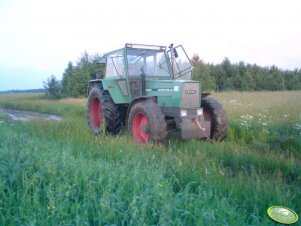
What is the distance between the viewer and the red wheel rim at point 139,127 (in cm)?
671

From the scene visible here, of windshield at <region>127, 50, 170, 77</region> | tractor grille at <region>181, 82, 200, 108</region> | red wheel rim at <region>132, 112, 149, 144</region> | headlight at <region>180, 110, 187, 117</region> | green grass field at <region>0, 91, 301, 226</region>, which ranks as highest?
windshield at <region>127, 50, 170, 77</region>

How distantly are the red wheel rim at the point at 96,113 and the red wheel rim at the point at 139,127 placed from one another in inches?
89.1

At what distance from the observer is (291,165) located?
15.5ft

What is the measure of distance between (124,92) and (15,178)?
4246 millimetres

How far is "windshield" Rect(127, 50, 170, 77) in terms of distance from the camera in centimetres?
753

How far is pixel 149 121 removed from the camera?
623cm

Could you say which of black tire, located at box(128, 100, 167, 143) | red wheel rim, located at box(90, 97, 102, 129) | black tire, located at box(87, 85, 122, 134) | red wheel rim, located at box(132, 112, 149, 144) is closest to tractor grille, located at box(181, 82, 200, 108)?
black tire, located at box(128, 100, 167, 143)

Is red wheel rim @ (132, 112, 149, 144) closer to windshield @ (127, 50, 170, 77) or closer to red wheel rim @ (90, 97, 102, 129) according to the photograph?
windshield @ (127, 50, 170, 77)

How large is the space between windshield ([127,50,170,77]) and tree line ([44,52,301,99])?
1996 cm

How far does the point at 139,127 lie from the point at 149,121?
86 cm

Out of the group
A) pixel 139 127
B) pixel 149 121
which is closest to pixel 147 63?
pixel 139 127

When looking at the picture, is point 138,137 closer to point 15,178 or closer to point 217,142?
point 217,142

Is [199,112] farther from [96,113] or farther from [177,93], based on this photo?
[96,113]

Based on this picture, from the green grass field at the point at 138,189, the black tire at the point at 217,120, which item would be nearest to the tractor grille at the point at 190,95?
the black tire at the point at 217,120
